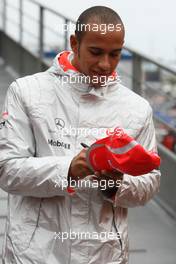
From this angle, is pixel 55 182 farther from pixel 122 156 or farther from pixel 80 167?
pixel 122 156

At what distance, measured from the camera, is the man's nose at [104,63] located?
7.68 ft

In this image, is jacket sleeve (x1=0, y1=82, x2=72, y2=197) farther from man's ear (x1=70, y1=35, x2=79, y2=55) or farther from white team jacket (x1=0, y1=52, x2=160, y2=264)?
man's ear (x1=70, y1=35, x2=79, y2=55)

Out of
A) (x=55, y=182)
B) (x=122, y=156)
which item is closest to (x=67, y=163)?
(x=55, y=182)

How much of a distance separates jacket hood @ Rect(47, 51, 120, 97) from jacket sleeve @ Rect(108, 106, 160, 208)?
176 mm

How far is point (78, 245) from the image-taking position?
7.69 ft

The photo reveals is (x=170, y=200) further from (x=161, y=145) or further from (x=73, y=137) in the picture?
(x=73, y=137)

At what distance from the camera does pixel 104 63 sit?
234 cm

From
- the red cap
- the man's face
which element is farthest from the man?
the red cap

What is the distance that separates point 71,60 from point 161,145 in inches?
140

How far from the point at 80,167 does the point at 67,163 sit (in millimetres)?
84

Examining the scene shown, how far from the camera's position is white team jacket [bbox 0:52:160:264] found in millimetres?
2312

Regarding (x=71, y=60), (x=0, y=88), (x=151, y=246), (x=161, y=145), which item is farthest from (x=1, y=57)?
(x=71, y=60)

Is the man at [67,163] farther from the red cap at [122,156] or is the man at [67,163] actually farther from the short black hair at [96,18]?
the red cap at [122,156]

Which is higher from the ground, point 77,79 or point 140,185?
point 77,79
